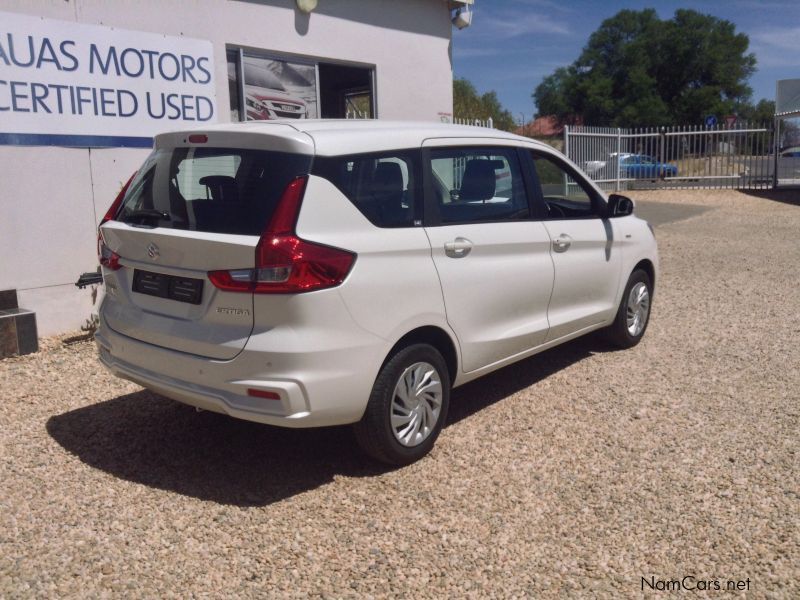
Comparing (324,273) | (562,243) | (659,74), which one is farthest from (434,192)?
(659,74)

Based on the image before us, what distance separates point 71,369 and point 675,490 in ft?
15.2

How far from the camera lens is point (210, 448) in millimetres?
4512

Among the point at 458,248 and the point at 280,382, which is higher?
the point at 458,248

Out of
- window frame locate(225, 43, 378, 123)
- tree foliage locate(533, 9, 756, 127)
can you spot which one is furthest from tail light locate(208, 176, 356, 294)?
tree foliage locate(533, 9, 756, 127)

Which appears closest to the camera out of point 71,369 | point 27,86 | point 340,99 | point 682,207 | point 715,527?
point 715,527

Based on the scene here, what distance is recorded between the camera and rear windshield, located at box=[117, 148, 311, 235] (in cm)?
363

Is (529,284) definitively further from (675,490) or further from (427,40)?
(427,40)

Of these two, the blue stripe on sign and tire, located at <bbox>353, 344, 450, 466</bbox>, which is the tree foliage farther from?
tire, located at <bbox>353, 344, 450, 466</bbox>

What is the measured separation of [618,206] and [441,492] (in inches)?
119

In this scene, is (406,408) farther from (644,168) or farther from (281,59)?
(644,168)

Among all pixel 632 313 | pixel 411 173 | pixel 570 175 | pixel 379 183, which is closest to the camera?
pixel 379 183

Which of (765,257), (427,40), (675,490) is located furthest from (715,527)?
(765,257)

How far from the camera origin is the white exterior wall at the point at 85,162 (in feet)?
21.8

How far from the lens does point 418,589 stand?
310 cm
